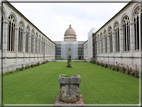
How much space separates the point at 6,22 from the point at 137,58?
18304mm

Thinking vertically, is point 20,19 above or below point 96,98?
above

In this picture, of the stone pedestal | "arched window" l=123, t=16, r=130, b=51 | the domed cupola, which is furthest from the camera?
the domed cupola

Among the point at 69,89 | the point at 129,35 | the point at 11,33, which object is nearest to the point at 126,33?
the point at 129,35

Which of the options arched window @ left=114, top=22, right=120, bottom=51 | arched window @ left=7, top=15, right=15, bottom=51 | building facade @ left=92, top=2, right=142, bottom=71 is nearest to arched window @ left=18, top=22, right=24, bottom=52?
arched window @ left=7, top=15, right=15, bottom=51

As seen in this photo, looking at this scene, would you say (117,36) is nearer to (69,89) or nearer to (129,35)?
(129,35)

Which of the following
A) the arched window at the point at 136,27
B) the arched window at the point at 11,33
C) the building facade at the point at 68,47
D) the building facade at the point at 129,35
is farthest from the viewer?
the building facade at the point at 68,47

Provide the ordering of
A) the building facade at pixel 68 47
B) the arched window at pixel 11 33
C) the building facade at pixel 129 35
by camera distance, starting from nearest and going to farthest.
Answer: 1. the building facade at pixel 129 35
2. the arched window at pixel 11 33
3. the building facade at pixel 68 47

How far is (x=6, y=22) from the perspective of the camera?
581 inches

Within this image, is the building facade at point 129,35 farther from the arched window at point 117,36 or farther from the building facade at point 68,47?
the building facade at point 68,47

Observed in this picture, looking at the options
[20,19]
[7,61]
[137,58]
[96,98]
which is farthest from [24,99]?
[20,19]

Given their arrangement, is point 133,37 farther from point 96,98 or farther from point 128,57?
point 96,98

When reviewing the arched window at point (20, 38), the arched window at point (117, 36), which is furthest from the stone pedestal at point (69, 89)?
the arched window at point (117, 36)

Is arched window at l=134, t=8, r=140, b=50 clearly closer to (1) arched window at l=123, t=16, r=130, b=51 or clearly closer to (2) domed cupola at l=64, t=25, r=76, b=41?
(1) arched window at l=123, t=16, r=130, b=51

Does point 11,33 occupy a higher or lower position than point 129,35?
higher
